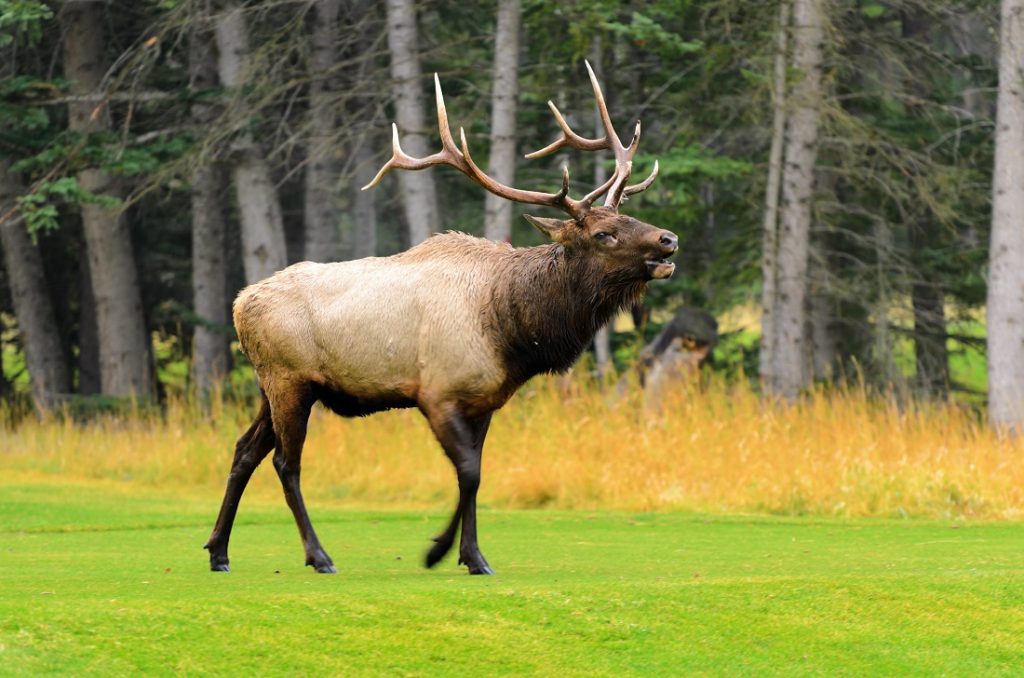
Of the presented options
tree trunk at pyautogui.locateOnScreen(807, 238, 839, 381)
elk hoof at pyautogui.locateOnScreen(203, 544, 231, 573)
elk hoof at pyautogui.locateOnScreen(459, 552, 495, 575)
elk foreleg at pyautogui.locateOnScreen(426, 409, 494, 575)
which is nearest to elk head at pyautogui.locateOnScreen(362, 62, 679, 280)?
elk foreleg at pyautogui.locateOnScreen(426, 409, 494, 575)

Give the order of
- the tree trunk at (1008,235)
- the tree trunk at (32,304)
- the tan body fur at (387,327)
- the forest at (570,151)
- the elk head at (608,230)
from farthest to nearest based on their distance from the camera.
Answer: the tree trunk at (32,304)
the forest at (570,151)
the tree trunk at (1008,235)
the tan body fur at (387,327)
the elk head at (608,230)

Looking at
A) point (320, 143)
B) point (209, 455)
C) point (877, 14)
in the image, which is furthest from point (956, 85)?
point (209, 455)

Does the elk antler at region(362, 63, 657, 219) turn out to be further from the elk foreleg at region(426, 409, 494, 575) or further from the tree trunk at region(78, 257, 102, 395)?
the tree trunk at region(78, 257, 102, 395)

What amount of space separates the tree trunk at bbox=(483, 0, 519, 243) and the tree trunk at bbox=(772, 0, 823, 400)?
11.3ft

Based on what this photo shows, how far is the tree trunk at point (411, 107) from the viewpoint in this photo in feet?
66.9

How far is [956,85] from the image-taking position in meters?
25.9

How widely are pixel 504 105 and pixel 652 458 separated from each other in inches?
235

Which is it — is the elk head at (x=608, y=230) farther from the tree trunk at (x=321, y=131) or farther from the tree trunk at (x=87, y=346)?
the tree trunk at (x=87, y=346)

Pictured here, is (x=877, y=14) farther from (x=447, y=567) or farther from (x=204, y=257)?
(x=447, y=567)

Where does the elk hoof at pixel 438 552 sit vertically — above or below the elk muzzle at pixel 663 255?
below

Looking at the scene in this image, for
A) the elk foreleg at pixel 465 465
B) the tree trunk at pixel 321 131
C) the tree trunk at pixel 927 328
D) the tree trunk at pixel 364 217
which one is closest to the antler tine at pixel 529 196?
the elk foreleg at pixel 465 465

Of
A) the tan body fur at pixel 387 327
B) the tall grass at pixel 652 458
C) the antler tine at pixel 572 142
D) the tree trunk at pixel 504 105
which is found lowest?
the tall grass at pixel 652 458

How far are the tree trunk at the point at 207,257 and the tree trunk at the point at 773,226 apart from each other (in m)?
8.12

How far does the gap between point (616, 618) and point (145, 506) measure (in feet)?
28.2
